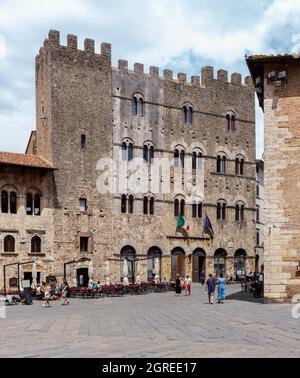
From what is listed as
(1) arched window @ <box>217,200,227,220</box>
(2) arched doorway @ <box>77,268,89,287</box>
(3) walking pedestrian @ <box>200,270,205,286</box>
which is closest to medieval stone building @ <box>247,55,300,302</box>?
(2) arched doorway @ <box>77,268,89,287</box>

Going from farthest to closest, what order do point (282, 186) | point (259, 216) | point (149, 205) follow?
point (259, 216) → point (149, 205) → point (282, 186)

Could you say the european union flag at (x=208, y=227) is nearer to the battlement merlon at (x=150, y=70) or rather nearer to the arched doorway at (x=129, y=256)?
the arched doorway at (x=129, y=256)

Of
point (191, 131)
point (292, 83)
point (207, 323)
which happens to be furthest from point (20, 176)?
point (207, 323)

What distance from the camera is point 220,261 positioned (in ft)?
148

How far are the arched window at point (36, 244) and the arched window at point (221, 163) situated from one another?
1520cm

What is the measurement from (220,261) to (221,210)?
3861 mm

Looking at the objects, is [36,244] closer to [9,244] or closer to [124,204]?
[9,244]

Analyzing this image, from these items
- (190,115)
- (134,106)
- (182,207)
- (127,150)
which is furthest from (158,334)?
(190,115)

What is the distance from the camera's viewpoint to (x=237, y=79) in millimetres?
47969

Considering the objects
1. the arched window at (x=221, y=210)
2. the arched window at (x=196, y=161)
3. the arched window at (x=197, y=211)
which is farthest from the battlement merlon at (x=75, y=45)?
the arched window at (x=221, y=210)

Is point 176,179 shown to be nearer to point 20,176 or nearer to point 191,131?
point 191,131

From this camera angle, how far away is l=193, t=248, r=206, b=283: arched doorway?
44.1 m

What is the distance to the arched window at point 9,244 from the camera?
121 feet
